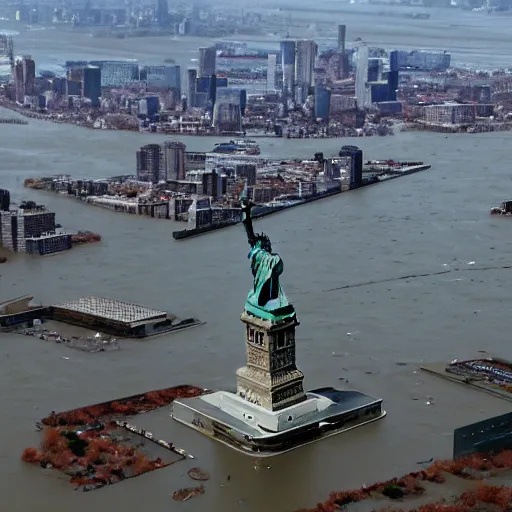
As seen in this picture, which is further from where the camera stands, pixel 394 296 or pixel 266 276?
pixel 394 296

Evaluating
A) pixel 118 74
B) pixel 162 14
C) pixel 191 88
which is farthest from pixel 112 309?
pixel 162 14

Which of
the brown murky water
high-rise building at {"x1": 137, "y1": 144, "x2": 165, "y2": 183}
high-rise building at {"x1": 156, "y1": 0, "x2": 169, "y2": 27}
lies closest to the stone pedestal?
the brown murky water

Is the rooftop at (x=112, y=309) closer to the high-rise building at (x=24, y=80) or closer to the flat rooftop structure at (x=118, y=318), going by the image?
the flat rooftop structure at (x=118, y=318)

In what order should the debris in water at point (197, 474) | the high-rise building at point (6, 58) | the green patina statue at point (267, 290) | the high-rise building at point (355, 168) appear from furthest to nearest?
1. the high-rise building at point (6, 58)
2. the high-rise building at point (355, 168)
3. the green patina statue at point (267, 290)
4. the debris in water at point (197, 474)

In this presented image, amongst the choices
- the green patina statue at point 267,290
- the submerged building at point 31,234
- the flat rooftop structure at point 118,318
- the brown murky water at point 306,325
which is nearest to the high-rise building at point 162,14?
the brown murky water at point 306,325

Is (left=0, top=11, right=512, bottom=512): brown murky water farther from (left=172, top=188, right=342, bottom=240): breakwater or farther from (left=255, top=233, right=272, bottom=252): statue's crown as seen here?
(left=255, top=233, right=272, bottom=252): statue's crown

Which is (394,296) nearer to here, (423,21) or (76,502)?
(76,502)

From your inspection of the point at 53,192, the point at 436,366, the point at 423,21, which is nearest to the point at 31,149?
the point at 53,192
